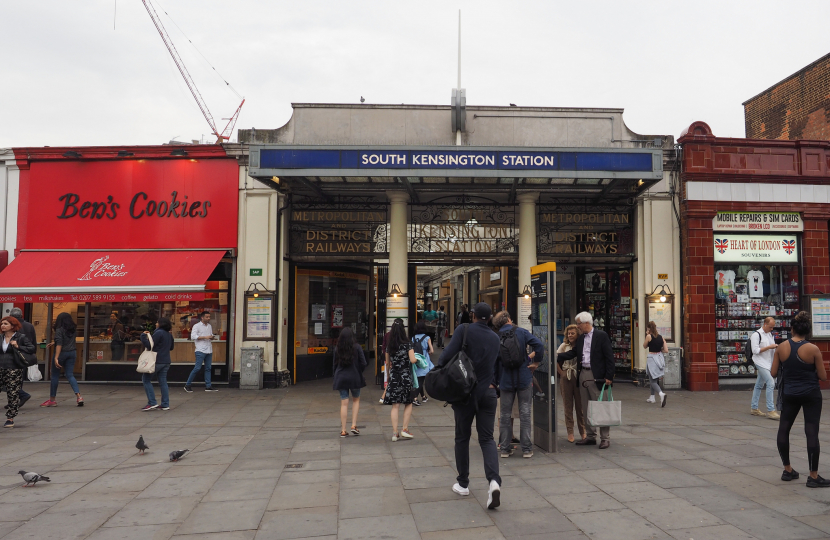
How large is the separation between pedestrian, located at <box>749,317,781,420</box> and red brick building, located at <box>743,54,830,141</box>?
35.8 ft

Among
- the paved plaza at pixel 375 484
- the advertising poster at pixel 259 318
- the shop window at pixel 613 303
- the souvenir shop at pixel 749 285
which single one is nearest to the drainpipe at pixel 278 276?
the advertising poster at pixel 259 318

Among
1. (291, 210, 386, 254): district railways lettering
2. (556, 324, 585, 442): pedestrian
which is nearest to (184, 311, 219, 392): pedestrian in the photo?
(291, 210, 386, 254): district railways lettering

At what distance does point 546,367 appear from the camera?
23.1 ft

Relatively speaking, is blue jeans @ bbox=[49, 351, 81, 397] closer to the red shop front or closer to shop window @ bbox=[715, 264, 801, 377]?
the red shop front

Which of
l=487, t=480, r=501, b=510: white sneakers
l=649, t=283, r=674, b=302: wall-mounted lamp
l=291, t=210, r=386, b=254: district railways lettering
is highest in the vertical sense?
l=291, t=210, r=386, b=254: district railways lettering

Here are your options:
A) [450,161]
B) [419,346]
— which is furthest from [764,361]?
[450,161]

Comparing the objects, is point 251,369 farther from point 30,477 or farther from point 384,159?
point 30,477

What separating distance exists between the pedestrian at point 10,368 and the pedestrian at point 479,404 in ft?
24.4

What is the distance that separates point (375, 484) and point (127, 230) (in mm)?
10512

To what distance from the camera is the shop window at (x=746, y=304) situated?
42.5 feet

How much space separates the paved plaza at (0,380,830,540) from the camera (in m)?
4.49

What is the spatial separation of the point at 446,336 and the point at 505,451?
17.8 meters

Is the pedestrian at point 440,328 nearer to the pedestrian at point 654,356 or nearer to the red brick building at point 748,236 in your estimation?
the red brick building at point 748,236

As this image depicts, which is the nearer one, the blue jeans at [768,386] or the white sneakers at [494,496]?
the white sneakers at [494,496]
